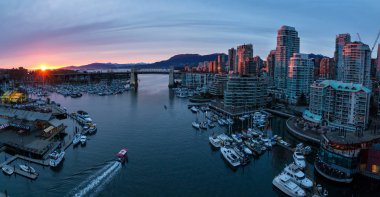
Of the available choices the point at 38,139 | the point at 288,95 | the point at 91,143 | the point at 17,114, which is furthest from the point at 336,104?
the point at 17,114

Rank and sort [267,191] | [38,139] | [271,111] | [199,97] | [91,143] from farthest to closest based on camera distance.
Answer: [199,97] < [271,111] < [91,143] < [38,139] < [267,191]

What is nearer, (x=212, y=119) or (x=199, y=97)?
(x=212, y=119)

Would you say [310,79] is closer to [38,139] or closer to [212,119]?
[212,119]

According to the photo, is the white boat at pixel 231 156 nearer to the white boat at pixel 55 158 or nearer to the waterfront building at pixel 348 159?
the waterfront building at pixel 348 159

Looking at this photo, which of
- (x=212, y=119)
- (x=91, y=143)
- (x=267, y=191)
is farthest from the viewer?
(x=212, y=119)

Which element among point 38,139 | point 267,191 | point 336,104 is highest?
point 336,104

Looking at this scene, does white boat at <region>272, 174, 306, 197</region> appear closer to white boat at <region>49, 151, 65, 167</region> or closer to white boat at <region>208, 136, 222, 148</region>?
white boat at <region>208, 136, 222, 148</region>

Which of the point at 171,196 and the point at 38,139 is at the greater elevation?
the point at 38,139

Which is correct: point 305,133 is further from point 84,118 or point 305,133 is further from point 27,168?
point 84,118
